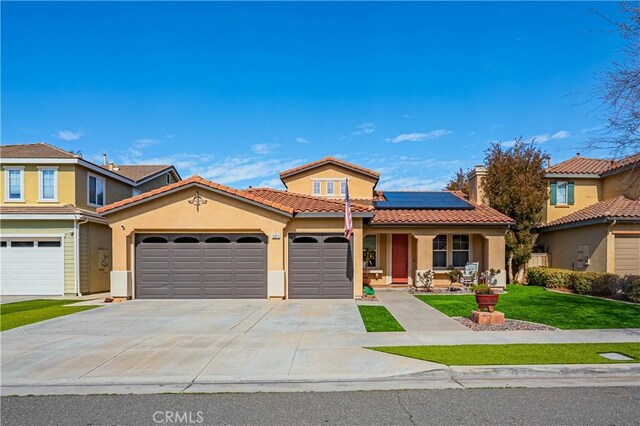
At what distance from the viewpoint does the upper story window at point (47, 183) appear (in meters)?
18.6

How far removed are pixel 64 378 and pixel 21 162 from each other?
613 inches

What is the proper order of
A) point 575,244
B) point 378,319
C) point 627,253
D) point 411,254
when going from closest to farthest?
point 378,319
point 627,253
point 575,244
point 411,254

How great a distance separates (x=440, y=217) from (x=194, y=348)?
1362 cm

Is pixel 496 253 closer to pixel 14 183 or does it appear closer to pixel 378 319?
pixel 378 319

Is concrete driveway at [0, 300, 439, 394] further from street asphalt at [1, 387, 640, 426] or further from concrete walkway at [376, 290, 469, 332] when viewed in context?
concrete walkway at [376, 290, 469, 332]

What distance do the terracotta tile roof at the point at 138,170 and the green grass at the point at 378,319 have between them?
17492 mm

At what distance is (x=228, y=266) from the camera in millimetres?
15773

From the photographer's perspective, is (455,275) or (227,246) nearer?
(227,246)

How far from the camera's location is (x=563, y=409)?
532 centimetres

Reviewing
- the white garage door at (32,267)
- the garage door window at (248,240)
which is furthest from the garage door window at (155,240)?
the white garage door at (32,267)

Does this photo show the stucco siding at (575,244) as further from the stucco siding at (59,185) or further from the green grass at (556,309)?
the stucco siding at (59,185)

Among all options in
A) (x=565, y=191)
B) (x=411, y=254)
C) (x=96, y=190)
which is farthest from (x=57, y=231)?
(x=565, y=191)

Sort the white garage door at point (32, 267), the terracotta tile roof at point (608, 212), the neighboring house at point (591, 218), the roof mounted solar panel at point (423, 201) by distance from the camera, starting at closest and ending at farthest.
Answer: the terracotta tile roof at point (608, 212), the neighboring house at point (591, 218), the white garage door at point (32, 267), the roof mounted solar panel at point (423, 201)
